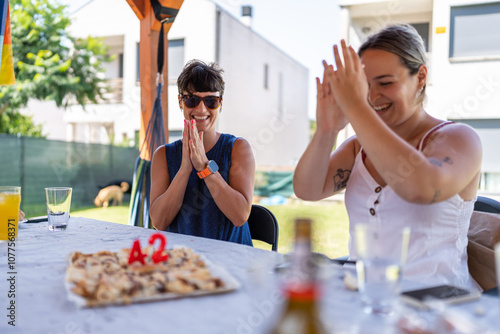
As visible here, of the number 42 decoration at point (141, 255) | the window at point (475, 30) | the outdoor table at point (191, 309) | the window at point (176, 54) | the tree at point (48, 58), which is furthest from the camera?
the window at point (176, 54)

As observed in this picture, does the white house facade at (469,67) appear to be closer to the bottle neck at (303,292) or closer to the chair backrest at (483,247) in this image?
the chair backrest at (483,247)

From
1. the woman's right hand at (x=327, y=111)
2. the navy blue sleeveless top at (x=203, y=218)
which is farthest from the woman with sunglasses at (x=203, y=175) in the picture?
the woman's right hand at (x=327, y=111)

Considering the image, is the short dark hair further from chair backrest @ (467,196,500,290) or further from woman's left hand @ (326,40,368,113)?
chair backrest @ (467,196,500,290)

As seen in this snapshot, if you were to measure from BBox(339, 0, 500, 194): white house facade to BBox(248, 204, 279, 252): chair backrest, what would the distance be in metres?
6.99

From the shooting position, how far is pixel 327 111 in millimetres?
1515

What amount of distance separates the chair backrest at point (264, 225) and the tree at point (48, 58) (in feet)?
30.6

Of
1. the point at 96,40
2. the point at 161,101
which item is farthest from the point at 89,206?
the point at 161,101

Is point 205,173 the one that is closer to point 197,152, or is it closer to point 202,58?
point 197,152

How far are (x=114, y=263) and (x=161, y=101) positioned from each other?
2.70 metres

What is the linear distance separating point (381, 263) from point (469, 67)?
344 inches

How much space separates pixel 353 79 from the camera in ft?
4.02

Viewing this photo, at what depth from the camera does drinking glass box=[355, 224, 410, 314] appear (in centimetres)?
76

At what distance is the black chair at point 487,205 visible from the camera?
5.45ft

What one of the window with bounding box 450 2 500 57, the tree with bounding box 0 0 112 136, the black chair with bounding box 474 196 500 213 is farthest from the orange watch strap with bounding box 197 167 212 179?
the tree with bounding box 0 0 112 136
